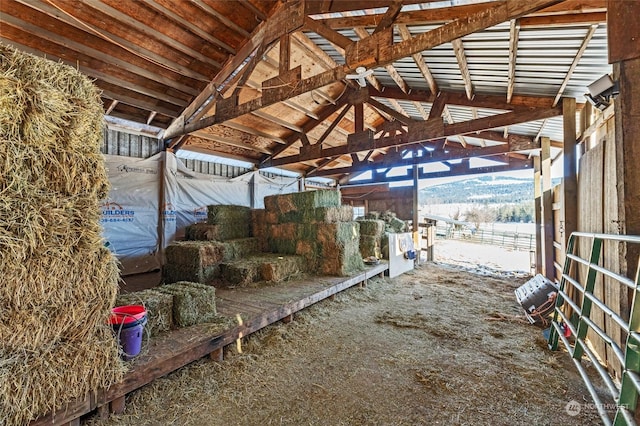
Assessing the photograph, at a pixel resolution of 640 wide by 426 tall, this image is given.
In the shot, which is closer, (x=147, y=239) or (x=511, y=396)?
(x=511, y=396)

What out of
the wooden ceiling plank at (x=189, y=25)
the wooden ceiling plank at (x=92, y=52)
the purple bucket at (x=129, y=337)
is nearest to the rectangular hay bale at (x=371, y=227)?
the wooden ceiling plank at (x=189, y=25)

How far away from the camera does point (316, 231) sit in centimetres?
541

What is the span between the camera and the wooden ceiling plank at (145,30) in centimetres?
343

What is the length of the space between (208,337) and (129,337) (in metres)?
0.67

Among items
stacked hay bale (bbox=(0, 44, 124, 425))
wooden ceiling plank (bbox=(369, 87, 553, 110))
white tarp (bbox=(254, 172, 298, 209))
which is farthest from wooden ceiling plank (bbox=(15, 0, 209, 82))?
white tarp (bbox=(254, 172, 298, 209))

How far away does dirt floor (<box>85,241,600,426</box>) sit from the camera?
201 centimetres

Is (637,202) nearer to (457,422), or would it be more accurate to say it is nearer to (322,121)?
(457,422)

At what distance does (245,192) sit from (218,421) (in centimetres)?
714

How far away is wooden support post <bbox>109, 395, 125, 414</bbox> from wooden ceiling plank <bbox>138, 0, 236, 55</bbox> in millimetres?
4431

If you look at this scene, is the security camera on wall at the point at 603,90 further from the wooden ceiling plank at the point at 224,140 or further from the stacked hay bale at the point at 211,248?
the wooden ceiling plank at the point at 224,140

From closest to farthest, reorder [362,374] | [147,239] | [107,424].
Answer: [107,424]
[362,374]
[147,239]

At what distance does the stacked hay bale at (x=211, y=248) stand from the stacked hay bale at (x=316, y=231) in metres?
0.66

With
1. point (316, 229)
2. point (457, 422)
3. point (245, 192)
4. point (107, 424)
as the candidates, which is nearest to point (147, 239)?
point (245, 192)

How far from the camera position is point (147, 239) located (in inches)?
239
